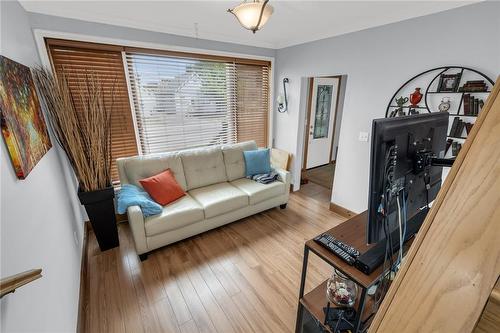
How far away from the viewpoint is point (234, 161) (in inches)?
126


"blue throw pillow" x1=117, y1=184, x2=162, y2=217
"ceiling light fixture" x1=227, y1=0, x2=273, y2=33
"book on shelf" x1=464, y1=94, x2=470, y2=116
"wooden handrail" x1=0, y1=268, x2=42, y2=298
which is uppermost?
"ceiling light fixture" x1=227, y1=0, x2=273, y2=33

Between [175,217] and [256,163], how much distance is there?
56.4 inches

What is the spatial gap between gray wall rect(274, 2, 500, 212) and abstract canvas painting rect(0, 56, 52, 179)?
9.98ft

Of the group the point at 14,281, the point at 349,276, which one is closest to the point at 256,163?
Result: the point at 349,276

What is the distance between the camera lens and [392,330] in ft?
1.64

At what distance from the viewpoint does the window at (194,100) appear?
2.76 m

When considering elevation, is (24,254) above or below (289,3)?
below

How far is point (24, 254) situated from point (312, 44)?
351 centimetres

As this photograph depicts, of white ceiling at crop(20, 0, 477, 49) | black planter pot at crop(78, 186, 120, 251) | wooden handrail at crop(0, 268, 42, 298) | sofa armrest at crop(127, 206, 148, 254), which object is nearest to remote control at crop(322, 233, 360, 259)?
wooden handrail at crop(0, 268, 42, 298)

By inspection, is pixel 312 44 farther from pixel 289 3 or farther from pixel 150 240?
pixel 150 240

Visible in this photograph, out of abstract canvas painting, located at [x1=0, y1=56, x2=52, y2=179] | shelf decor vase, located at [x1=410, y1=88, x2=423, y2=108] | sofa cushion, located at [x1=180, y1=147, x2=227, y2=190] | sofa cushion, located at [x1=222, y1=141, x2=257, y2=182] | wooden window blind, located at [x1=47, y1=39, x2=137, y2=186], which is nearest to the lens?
abstract canvas painting, located at [x1=0, y1=56, x2=52, y2=179]

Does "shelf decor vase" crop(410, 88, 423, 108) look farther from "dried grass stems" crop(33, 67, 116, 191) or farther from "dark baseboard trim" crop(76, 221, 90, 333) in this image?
"dark baseboard trim" crop(76, 221, 90, 333)

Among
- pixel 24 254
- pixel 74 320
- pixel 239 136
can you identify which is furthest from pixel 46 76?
pixel 239 136

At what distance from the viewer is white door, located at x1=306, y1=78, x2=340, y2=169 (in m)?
4.30
